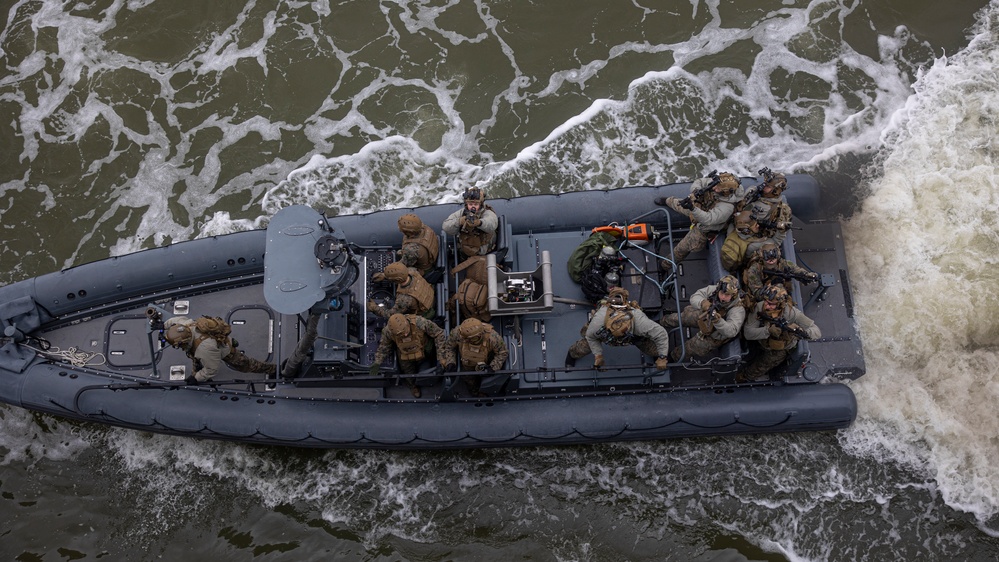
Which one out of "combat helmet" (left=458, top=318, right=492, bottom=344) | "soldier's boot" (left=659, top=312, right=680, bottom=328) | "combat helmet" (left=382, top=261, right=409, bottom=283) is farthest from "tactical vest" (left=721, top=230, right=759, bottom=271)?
"combat helmet" (left=382, top=261, right=409, bottom=283)

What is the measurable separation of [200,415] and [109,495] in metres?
1.95

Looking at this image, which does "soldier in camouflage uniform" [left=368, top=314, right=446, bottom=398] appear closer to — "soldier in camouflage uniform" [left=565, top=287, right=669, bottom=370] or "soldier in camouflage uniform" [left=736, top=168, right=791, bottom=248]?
"soldier in camouflage uniform" [left=565, top=287, right=669, bottom=370]

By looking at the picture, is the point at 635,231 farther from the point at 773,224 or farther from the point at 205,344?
the point at 205,344

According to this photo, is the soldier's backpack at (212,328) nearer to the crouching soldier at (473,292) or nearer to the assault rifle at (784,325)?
the crouching soldier at (473,292)

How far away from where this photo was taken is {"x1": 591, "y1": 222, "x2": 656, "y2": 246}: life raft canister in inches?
313

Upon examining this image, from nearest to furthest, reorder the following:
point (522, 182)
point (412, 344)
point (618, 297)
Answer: point (618, 297), point (412, 344), point (522, 182)

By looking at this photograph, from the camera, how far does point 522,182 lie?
35.0ft

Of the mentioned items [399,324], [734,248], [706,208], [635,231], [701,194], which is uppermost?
[701,194]

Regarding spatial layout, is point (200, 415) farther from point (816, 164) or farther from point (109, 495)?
point (816, 164)

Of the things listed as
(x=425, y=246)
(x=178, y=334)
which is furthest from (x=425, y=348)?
(x=178, y=334)

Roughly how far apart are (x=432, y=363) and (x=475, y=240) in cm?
131

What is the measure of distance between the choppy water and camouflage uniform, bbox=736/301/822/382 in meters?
1.65

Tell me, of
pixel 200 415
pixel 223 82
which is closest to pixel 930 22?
pixel 223 82

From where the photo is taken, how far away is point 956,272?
960 cm
